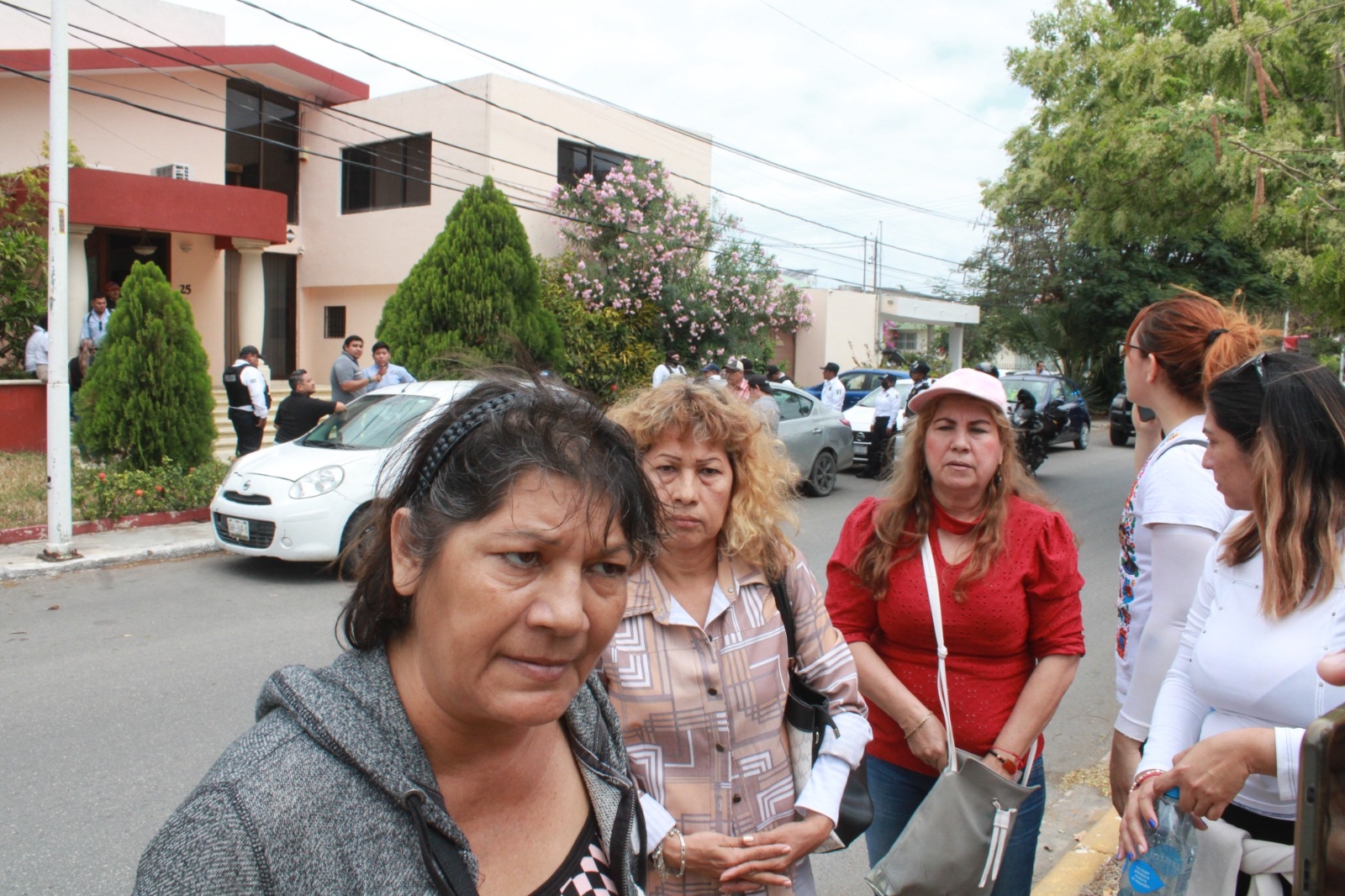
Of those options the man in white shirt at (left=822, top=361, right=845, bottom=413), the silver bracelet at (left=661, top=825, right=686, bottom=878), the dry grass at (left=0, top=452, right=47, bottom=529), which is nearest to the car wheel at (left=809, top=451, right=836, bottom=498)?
the man in white shirt at (left=822, top=361, right=845, bottom=413)

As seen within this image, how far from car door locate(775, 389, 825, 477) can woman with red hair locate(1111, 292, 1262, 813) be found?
30.8 feet

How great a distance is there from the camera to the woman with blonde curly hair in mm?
2164

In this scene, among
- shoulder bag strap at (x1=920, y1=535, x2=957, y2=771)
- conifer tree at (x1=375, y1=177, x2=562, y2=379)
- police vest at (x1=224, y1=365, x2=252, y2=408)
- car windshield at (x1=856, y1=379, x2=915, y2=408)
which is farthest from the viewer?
car windshield at (x1=856, y1=379, x2=915, y2=408)

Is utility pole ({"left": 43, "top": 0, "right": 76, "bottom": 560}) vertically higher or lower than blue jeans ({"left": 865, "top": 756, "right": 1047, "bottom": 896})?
higher

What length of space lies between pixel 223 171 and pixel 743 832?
19541mm

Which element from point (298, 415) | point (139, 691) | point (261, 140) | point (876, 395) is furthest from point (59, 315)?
point (261, 140)

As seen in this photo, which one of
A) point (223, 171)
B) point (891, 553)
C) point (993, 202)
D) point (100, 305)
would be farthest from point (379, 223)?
point (891, 553)

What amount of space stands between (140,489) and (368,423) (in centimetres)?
316

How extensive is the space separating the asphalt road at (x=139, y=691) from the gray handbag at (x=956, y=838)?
4.92ft

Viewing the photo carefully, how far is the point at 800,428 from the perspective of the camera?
13180mm

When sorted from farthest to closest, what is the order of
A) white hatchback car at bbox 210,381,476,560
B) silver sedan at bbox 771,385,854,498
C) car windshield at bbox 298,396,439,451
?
silver sedan at bbox 771,385,854,498 → car windshield at bbox 298,396,439,451 → white hatchback car at bbox 210,381,476,560

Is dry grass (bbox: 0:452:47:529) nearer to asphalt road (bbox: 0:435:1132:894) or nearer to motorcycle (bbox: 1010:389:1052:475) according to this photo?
asphalt road (bbox: 0:435:1132:894)

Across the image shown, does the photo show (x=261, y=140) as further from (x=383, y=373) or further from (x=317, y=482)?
(x=317, y=482)

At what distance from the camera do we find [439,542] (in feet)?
4.35
